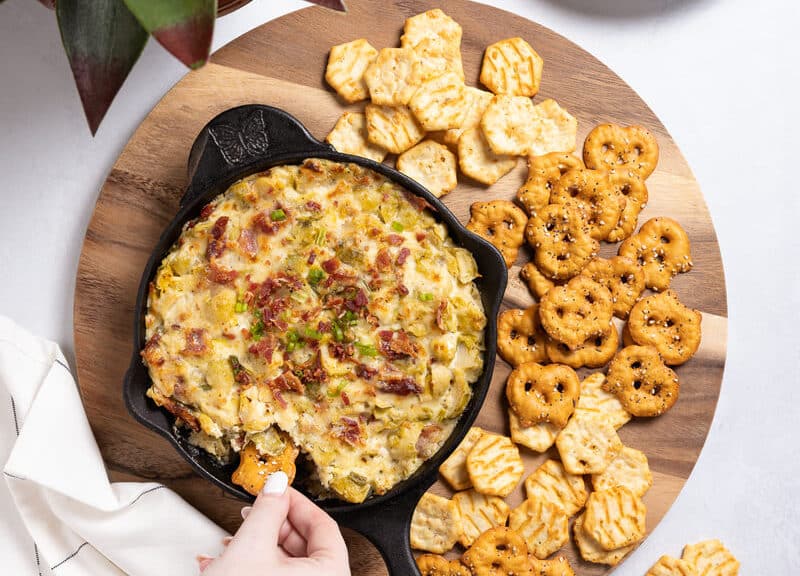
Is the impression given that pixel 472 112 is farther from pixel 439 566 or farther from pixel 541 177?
pixel 439 566

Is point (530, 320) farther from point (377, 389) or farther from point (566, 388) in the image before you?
point (377, 389)

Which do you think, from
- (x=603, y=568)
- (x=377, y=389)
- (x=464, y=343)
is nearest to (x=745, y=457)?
(x=603, y=568)

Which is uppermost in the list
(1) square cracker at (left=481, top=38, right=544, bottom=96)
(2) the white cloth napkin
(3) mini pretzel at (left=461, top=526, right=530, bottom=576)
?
(1) square cracker at (left=481, top=38, right=544, bottom=96)

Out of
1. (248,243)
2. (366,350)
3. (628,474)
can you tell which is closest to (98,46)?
(248,243)

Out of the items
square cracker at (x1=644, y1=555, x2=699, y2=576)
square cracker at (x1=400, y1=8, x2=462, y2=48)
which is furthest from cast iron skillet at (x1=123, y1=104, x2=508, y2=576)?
square cracker at (x1=644, y1=555, x2=699, y2=576)

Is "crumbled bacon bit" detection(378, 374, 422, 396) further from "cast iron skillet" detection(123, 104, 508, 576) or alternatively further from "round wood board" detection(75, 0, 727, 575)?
"round wood board" detection(75, 0, 727, 575)

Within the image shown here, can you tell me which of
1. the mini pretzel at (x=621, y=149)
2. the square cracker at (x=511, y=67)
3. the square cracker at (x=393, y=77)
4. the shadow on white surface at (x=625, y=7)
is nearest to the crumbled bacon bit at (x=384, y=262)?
Result: the square cracker at (x=393, y=77)

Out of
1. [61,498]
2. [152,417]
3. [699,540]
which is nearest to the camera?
[152,417]
